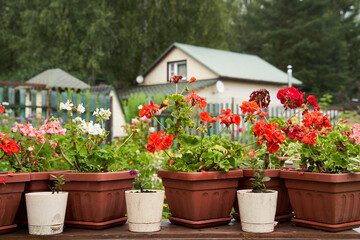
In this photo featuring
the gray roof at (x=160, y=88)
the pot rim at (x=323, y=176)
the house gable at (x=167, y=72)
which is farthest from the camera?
the house gable at (x=167, y=72)

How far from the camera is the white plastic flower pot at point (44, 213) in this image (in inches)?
77.9

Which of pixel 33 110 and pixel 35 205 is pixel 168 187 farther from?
pixel 33 110

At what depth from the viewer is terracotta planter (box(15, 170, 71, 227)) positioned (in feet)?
7.19

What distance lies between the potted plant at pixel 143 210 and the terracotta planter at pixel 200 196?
0.51 ft

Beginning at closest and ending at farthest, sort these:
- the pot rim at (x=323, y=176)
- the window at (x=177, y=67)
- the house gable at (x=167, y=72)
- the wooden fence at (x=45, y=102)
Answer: the pot rim at (x=323, y=176)
the wooden fence at (x=45, y=102)
the house gable at (x=167, y=72)
the window at (x=177, y=67)

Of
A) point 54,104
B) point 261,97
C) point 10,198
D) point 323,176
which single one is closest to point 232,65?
point 54,104

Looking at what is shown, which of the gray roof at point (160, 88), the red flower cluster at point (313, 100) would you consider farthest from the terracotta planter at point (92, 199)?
the gray roof at point (160, 88)

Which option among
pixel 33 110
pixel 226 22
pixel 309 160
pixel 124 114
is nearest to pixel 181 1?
pixel 226 22

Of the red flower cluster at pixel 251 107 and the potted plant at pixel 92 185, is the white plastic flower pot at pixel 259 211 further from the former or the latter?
the potted plant at pixel 92 185

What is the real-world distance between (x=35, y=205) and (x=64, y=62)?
1971 centimetres

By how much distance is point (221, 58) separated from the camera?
1972 cm

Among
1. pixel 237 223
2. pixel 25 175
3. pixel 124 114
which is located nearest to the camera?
pixel 25 175

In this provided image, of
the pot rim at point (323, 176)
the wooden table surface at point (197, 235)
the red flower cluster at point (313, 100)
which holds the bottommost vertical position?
the wooden table surface at point (197, 235)

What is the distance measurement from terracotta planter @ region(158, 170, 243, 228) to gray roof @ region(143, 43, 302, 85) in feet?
49.3
